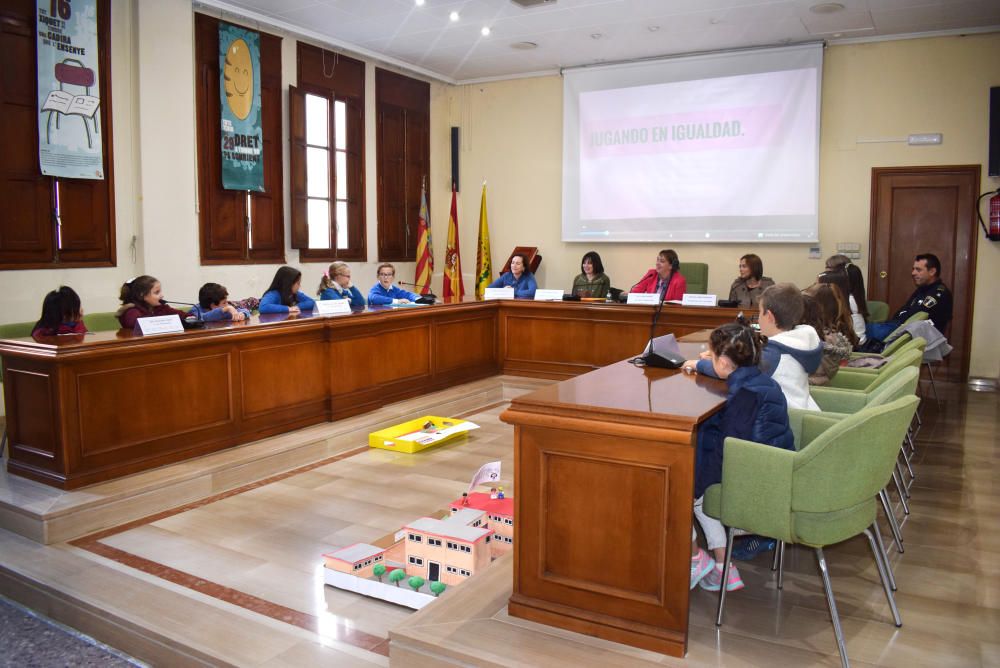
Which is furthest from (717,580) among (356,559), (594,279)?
(594,279)

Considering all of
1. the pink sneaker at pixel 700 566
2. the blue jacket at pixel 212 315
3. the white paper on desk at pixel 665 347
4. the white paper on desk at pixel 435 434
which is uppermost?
the blue jacket at pixel 212 315

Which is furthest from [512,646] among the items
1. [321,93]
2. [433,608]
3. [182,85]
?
[321,93]

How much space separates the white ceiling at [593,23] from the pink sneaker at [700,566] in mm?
5458

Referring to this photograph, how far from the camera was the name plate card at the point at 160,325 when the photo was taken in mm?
4036

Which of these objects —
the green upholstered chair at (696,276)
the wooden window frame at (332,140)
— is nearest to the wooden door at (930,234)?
the green upholstered chair at (696,276)

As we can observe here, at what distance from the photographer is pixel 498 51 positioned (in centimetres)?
841

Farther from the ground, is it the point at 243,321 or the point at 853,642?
the point at 243,321

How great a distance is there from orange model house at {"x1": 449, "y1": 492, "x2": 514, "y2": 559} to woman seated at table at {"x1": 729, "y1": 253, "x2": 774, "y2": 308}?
403cm

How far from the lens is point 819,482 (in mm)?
2244

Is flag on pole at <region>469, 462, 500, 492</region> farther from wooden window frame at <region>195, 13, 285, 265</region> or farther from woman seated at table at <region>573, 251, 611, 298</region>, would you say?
wooden window frame at <region>195, 13, 285, 265</region>

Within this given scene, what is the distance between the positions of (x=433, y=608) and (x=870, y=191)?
23.2ft

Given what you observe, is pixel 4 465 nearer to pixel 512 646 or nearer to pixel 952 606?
pixel 512 646

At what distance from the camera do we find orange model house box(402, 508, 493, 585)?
2873 millimetres

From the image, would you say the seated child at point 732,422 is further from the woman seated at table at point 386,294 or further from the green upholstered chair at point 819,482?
the woman seated at table at point 386,294
